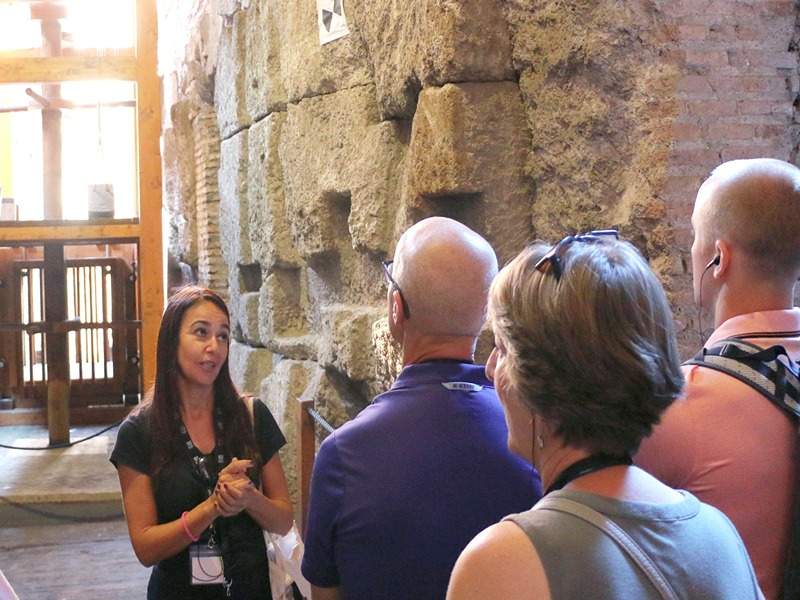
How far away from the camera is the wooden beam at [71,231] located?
720 cm

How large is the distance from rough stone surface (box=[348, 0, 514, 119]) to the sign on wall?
1.68 feet

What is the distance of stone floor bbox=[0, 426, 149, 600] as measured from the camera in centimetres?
497

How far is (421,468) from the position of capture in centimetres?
156

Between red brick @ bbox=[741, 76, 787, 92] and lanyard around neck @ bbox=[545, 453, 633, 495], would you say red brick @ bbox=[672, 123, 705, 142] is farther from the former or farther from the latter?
lanyard around neck @ bbox=[545, 453, 633, 495]

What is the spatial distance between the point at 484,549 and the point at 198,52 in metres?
5.95

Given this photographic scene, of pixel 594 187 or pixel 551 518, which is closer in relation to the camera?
pixel 551 518

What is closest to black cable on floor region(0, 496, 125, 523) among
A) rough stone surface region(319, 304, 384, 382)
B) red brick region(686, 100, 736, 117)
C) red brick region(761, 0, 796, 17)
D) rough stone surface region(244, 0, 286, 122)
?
rough stone surface region(244, 0, 286, 122)

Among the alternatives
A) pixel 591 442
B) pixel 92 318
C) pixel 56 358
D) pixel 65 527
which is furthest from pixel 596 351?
pixel 92 318

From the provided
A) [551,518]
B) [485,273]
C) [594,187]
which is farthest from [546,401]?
[594,187]

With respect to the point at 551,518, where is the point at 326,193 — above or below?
above

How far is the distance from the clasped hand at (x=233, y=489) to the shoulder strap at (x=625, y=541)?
1304mm

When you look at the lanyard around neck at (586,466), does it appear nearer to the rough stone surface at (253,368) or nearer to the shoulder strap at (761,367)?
the shoulder strap at (761,367)

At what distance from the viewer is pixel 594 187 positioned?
2.43 m

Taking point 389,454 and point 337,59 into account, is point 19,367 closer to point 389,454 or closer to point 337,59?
point 337,59
